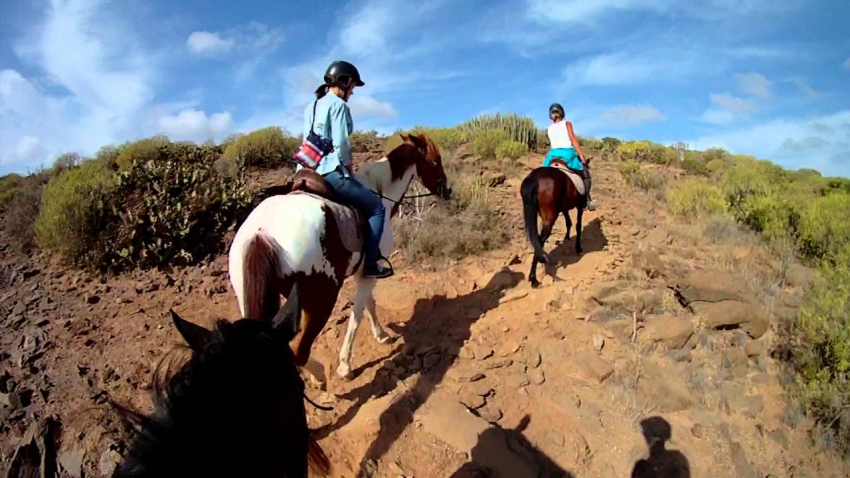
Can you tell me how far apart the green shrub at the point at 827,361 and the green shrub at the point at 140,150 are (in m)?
10.7

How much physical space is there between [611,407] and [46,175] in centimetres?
1217

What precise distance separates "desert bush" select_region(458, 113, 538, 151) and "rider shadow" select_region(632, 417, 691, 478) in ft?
40.4

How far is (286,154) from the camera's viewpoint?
1106cm

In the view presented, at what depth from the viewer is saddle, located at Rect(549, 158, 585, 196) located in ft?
27.4

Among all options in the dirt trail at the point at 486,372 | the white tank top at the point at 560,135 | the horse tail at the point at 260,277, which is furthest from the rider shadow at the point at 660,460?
the white tank top at the point at 560,135

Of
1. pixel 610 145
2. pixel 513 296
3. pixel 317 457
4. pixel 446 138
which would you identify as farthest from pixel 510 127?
pixel 317 457

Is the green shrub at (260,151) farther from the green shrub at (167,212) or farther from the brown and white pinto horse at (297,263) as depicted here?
the brown and white pinto horse at (297,263)

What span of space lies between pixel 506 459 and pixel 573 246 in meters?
6.00

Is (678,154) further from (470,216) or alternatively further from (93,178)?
(93,178)

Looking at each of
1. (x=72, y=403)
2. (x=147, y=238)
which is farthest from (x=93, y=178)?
(x=72, y=403)

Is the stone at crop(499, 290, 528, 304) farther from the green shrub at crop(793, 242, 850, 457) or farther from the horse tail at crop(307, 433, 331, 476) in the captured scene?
the horse tail at crop(307, 433, 331, 476)

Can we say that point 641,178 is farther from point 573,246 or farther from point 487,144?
point 573,246

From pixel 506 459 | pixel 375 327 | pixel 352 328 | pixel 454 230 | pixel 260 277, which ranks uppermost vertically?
pixel 454 230

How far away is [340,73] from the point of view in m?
4.55
